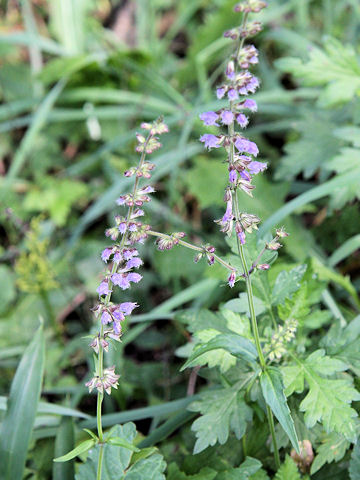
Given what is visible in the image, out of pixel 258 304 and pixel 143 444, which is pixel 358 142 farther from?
pixel 143 444

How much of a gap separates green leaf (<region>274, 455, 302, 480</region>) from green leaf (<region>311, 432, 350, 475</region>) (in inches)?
3.2

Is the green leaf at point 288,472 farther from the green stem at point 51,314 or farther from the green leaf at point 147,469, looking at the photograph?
the green stem at point 51,314

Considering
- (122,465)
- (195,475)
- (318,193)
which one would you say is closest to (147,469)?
(122,465)

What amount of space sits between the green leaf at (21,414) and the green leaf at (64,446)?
0.13 m

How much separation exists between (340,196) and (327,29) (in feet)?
5.81

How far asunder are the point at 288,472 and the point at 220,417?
0.29m

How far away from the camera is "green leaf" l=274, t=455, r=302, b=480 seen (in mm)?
1690

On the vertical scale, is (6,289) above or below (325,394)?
above

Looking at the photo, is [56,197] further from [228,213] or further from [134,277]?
[228,213]

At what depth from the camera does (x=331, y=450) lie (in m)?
1.73

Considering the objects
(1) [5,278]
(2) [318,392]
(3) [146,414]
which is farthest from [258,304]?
(1) [5,278]

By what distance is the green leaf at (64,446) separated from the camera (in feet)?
6.33

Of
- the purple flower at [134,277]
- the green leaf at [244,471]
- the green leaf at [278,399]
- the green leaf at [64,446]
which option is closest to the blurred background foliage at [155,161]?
the green leaf at [64,446]

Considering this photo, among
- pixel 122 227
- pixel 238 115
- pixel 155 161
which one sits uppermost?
pixel 155 161
